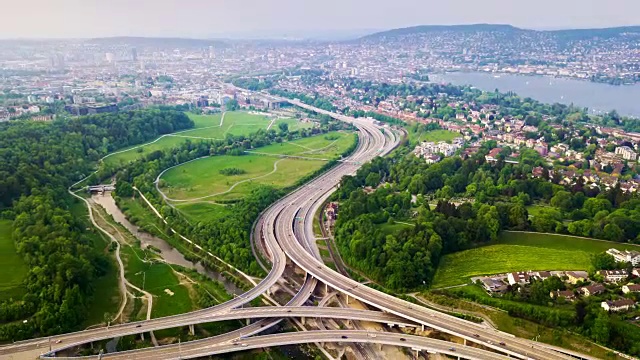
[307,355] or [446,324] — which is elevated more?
[446,324]

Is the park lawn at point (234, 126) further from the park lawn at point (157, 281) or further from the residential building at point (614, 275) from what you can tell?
the residential building at point (614, 275)

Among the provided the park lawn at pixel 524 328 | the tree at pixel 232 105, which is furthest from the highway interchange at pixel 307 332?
the tree at pixel 232 105

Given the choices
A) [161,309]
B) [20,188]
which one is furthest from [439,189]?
[20,188]

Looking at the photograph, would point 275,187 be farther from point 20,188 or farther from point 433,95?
point 433,95

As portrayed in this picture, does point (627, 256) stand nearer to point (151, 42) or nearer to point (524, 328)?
point (524, 328)

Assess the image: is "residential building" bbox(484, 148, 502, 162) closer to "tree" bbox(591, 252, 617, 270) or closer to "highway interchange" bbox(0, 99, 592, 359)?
"tree" bbox(591, 252, 617, 270)

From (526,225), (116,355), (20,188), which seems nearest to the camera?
(116,355)

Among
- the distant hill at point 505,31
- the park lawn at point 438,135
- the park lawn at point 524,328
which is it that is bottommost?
the park lawn at point 438,135
